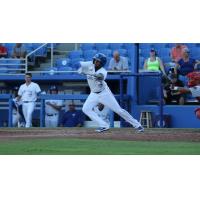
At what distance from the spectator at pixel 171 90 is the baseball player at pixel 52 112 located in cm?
326

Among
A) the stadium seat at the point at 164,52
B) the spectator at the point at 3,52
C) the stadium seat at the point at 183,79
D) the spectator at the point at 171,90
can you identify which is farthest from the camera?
the spectator at the point at 3,52

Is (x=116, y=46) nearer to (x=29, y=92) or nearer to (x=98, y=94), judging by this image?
(x=29, y=92)

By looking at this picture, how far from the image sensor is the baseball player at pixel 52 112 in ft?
65.2

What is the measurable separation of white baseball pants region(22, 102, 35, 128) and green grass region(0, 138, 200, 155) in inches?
271

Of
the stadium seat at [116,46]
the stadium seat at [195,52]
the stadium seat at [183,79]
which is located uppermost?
the stadium seat at [116,46]

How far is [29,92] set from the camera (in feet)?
65.4

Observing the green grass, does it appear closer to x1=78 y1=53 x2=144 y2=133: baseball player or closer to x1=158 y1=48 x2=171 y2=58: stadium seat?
x1=78 y1=53 x2=144 y2=133: baseball player

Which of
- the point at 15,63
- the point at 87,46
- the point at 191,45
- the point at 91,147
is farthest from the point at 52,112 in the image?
the point at 91,147

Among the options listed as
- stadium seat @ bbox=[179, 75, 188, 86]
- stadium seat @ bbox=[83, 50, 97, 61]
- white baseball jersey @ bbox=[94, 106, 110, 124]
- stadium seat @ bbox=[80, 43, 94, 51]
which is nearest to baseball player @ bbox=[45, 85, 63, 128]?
white baseball jersey @ bbox=[94, 106, 110, 124]

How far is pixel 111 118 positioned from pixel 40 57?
4.98m

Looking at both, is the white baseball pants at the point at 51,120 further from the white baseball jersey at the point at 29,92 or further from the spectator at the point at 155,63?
the spectator at the point at 155,63

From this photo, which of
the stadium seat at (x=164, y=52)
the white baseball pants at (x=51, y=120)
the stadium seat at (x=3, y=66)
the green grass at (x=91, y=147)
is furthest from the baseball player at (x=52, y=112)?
the green grass at (x=91, y=147)

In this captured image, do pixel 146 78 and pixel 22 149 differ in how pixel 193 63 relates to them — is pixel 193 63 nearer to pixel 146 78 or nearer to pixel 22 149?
pixel 146 78

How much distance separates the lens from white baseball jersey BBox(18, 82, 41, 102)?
65.0ft
